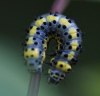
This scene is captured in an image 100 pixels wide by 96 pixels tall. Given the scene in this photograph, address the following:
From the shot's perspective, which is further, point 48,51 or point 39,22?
point 48,51

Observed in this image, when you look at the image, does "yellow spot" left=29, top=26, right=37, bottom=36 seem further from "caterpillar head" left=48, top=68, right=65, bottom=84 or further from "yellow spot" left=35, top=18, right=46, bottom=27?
"caterpillar head" left=48, top=68, right=65, bottom=84

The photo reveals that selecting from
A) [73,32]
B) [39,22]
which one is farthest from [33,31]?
[73,32]

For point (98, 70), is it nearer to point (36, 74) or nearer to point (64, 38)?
point (64, 38)

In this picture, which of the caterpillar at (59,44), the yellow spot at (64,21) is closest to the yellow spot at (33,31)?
the caterpillar at (59,44)

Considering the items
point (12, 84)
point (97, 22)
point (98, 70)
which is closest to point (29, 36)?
point (12, 84)

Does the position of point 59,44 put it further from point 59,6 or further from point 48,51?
point 48,51

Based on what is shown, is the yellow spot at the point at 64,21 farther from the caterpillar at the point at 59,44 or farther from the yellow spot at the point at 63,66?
the yellow spot at the point at 63,66

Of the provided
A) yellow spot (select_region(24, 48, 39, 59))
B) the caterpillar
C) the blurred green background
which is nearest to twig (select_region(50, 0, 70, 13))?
the caterpillar
